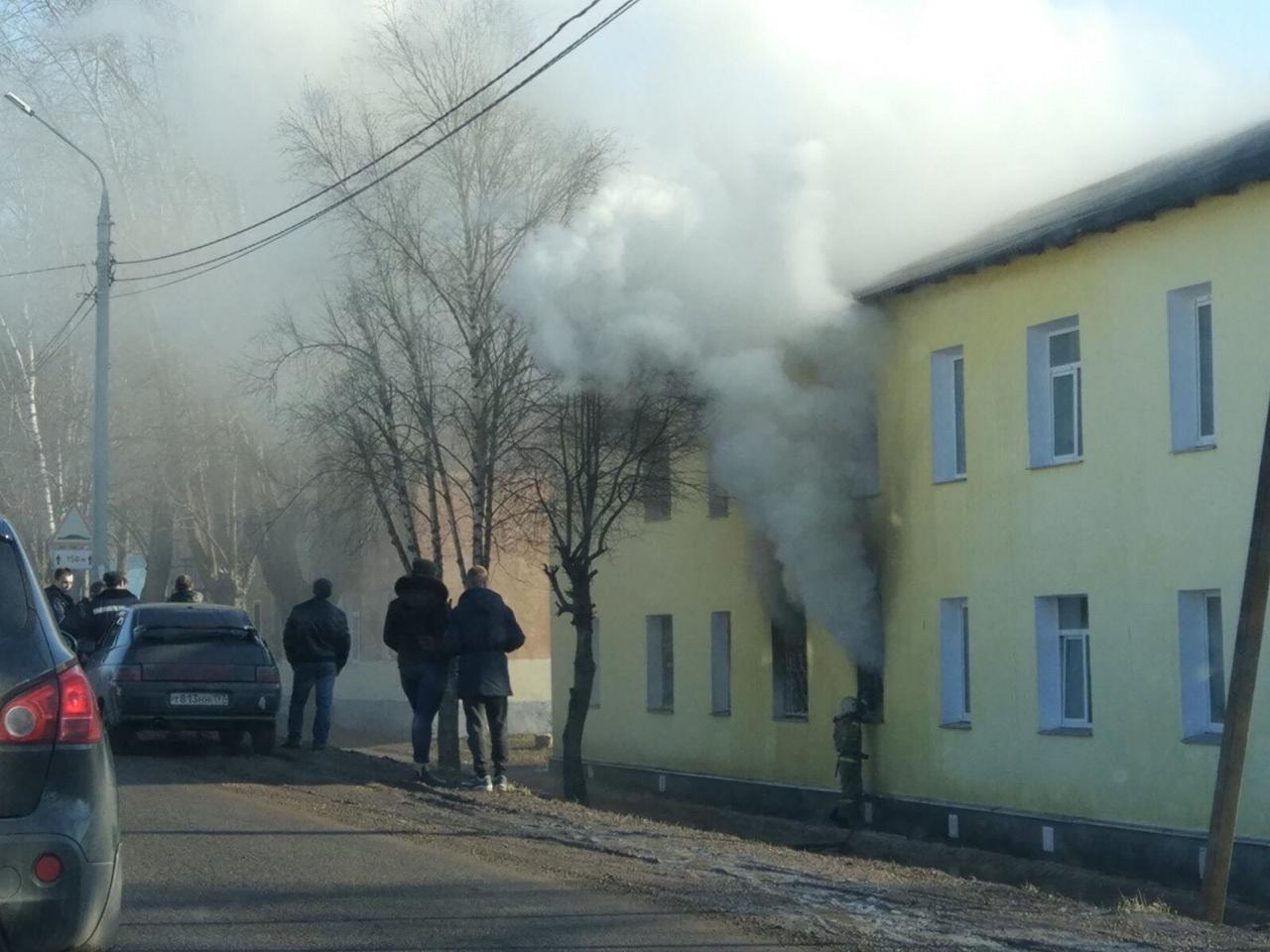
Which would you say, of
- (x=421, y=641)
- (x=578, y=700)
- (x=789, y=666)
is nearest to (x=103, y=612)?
(x=578, y=700)

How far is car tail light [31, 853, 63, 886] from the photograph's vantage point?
5.05 metres

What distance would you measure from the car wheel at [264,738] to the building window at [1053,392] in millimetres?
8253

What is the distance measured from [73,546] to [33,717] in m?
22.4

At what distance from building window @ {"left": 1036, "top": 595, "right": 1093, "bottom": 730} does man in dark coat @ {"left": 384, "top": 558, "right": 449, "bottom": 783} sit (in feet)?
20.5

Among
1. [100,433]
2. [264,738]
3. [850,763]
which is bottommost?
[850,763]

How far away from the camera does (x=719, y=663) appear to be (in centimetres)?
2450

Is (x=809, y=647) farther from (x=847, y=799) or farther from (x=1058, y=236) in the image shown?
(x=1058, y=236)

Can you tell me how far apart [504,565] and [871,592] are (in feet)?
42.9

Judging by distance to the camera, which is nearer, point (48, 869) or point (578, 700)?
point (48, 869)

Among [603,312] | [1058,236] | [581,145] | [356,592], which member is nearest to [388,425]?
[603,312]

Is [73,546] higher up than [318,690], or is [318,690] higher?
[73,546]

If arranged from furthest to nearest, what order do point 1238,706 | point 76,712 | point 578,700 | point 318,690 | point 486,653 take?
point 578,700 < point 318,690 < point 486,653 < point 1238,706 < point 76,712

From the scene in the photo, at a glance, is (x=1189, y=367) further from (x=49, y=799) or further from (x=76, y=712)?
(x=49, y=799)

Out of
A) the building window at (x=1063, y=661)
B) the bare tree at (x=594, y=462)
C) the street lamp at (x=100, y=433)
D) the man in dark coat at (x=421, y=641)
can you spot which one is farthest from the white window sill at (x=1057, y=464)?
the street lamp at (x=100, y=433)
